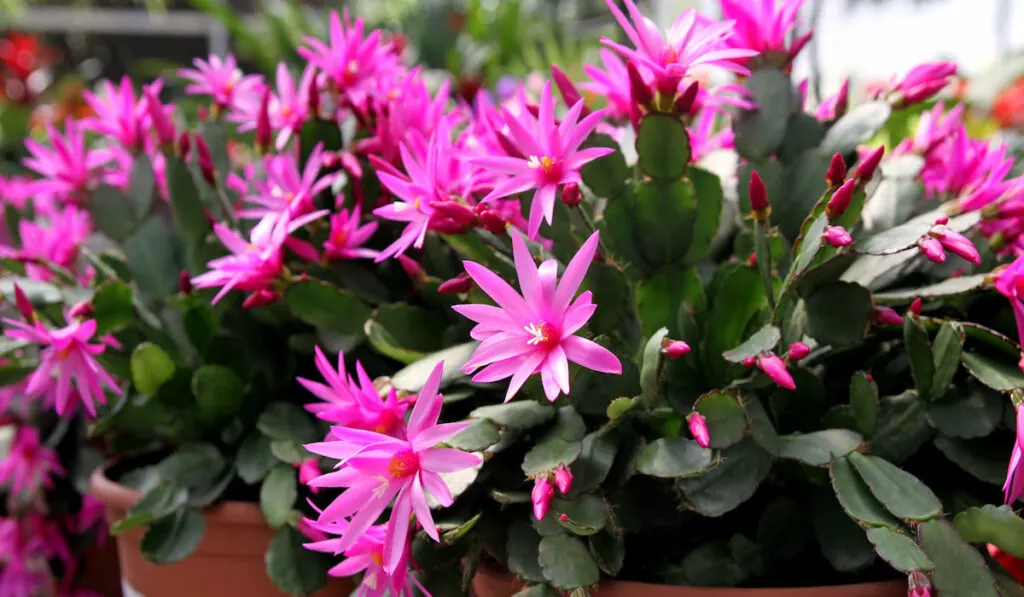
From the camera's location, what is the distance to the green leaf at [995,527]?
0.40 meters

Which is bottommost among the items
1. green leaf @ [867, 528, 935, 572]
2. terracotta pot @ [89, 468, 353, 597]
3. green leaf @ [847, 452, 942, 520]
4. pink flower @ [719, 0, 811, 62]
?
terracotta pot @ [89, 468, 353, 597]

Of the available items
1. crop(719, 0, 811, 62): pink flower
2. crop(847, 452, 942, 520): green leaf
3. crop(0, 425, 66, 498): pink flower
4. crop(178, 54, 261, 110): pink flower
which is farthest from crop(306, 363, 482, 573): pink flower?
crop(0, 425, 66, 498): pink flower

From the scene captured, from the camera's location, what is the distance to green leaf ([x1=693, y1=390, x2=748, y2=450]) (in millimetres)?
424

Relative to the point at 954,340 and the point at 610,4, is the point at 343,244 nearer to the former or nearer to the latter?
the point at 610,4

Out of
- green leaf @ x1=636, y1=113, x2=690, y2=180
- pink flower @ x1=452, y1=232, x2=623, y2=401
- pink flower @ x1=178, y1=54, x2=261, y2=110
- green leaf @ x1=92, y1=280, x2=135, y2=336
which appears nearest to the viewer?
pink flower @ x1=452, y1=232, x2=623, y2=401

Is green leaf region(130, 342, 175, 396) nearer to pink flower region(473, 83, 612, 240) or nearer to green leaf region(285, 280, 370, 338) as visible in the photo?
green leaf region(285, 280, 370, 338)

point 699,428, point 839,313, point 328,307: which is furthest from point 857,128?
point 328,307

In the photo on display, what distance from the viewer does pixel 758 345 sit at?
424 mm

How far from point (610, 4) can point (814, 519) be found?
307 millimetres

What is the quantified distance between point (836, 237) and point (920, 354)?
4.5 inches

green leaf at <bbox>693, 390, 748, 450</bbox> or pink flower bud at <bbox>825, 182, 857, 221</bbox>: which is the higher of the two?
pink flower bud at <bbox>825, 182, 857, 221</bbox>

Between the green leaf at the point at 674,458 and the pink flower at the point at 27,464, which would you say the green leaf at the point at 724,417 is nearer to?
the green leaf at the point at 674,458

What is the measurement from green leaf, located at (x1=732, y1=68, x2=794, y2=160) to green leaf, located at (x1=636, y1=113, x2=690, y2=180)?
0.30 feet

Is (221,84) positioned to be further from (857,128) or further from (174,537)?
(857,128)
